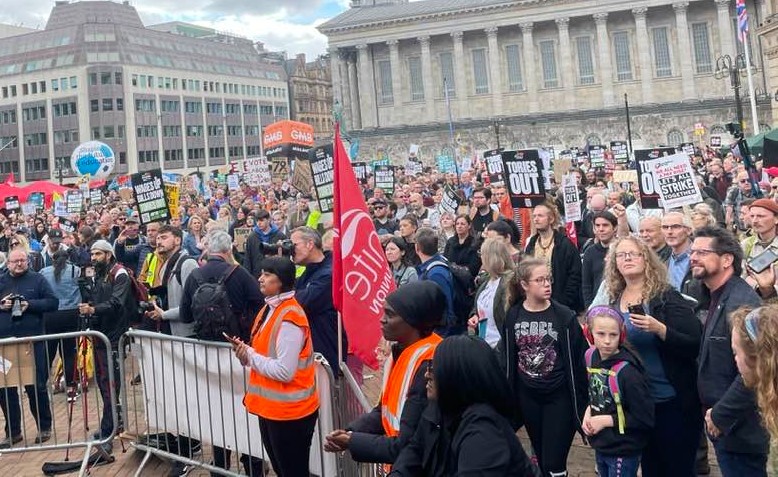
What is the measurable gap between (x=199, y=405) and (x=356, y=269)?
2100 millimetres

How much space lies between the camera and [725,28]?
63312 millimetres

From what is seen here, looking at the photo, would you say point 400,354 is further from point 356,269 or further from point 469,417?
point 356,269

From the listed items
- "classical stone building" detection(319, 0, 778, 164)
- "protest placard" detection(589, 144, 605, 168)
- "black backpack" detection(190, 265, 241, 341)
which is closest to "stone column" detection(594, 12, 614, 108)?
"classical stone building" detection(319, 0, 778, 164)

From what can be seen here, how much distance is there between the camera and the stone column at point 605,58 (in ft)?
217

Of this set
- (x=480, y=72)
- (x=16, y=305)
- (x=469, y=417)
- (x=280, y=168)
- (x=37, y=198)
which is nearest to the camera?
(x=469, y=417)

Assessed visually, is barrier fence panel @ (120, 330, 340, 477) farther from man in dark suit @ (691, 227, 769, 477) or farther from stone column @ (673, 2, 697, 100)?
stone column @ (673, 2, 697, 100)

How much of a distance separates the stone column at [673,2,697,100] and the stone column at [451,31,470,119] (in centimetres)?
1788

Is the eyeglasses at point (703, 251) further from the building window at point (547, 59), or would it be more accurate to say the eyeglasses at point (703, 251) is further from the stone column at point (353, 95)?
the stone column at point (353, 95)

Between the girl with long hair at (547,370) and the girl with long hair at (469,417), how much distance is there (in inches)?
77.0

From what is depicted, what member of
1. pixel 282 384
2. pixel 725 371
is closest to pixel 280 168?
pixel 282 384

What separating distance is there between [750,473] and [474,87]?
68562 millimetres

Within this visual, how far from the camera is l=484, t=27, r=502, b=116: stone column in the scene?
68.9 m

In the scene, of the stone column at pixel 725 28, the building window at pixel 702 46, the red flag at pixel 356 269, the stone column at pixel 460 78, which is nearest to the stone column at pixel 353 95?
the stone column at pixel 460 78

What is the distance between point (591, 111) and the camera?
212 feet
